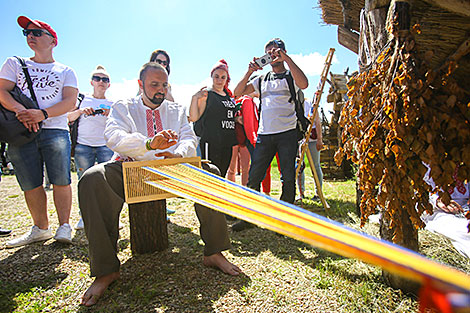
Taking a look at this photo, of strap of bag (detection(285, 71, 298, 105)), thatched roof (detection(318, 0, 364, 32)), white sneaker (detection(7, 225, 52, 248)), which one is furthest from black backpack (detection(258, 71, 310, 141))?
white sneaker (detection(7, 225, 52, 248))

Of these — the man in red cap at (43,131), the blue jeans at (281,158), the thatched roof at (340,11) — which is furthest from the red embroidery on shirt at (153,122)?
the thatched roof at (340,11)

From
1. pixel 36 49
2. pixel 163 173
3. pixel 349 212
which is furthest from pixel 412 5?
pixel 36 49

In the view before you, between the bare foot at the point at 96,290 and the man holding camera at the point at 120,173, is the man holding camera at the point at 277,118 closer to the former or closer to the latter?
the man holding camera at the point at 120,173

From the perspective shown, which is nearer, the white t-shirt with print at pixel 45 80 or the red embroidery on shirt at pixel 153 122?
the red embroidery on shirt at pixel 153 122

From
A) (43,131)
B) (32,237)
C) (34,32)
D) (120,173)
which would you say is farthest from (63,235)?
(34,32)

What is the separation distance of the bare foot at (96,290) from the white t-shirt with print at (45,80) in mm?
1602

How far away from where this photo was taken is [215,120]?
3184mm

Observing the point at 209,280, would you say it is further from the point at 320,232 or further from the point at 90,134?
the point at 90,134

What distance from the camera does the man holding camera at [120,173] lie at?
1.67 meters

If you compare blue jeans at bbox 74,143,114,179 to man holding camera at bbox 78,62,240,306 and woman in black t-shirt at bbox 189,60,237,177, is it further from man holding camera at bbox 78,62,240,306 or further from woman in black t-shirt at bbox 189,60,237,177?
man holding camera at bbox 78,62,240,306

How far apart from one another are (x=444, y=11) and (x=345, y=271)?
177 centimetres

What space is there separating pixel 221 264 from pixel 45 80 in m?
2.33

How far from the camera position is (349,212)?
3445 millimetres

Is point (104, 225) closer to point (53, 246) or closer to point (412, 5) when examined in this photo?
point (53, 246)
